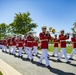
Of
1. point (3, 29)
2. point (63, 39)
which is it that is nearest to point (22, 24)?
point (3, 29)

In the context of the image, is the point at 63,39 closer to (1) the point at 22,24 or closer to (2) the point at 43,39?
(2) the point at 43,39

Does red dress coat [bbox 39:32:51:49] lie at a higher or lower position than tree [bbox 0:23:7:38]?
lower

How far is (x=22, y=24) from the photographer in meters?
57.2

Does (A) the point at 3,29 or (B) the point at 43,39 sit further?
(A) the point at 3,29

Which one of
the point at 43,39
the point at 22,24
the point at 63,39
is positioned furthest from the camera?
the point at 22,24

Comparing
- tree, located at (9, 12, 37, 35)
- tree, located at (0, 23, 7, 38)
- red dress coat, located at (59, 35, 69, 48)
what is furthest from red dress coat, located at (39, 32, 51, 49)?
tree, located at (0, 23, 7, 38)

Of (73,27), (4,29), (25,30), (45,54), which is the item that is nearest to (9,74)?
(45,54)

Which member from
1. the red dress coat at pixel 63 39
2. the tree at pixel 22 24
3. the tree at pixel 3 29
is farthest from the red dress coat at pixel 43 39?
the tree at pixel 3 29

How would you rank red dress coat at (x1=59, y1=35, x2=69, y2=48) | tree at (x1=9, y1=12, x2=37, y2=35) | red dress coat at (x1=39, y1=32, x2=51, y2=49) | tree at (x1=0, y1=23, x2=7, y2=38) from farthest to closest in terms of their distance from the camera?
tree at (x1=0, y1=23, x2=7, y2=38) < tree at (x1=9, y1=12, x2=37, y2=35) < red dress coat at (x1=59, y1=35, x2=69, y2=48) < red dress coat at (x1=39, y1=32, x2=51, y2=49)

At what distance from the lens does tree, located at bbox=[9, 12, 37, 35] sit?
55.8 m

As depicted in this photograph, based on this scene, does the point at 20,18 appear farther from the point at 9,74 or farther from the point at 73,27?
the point at 9,74

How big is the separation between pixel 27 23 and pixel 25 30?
2503 mm

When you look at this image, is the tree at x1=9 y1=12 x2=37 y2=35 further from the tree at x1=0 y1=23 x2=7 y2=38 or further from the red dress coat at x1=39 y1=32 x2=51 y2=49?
the red dress coat at x1=39 y1=32 x2=51 y2=49

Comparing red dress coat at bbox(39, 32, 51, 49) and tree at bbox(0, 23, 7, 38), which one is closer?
red dress coat at bbox(39, 32, 51, 49)
